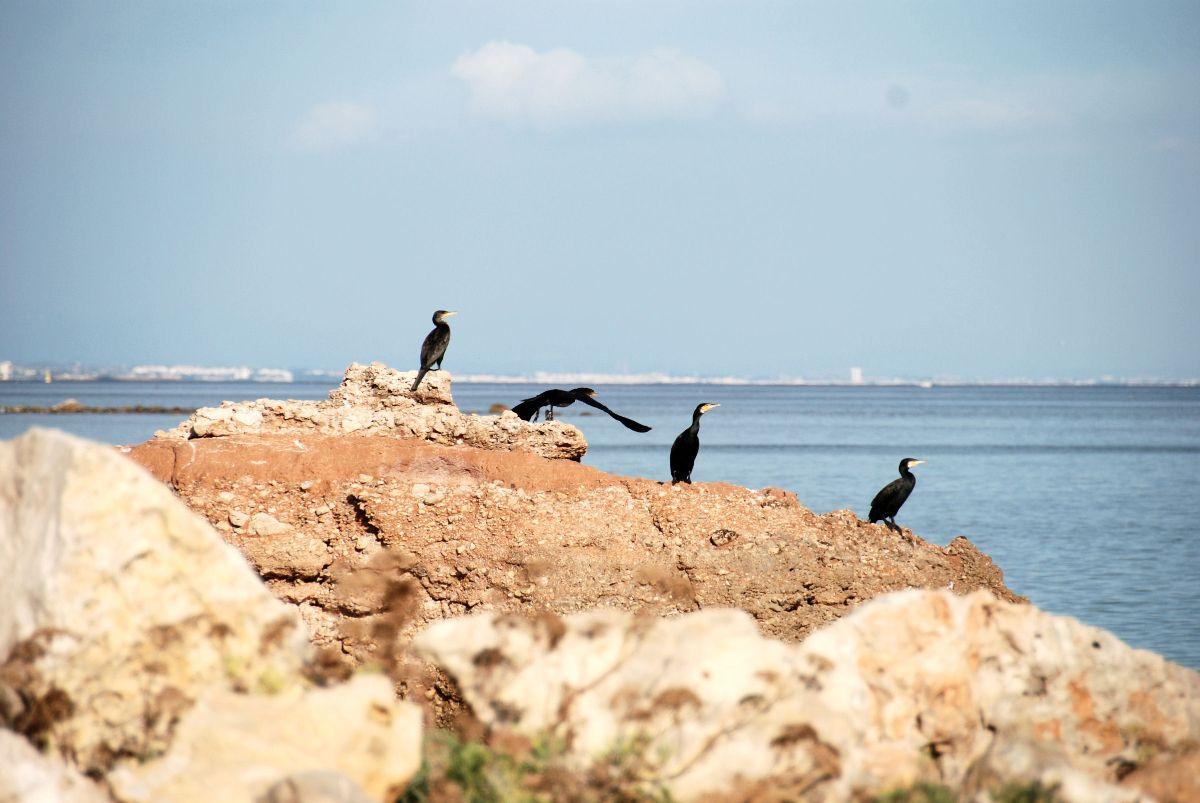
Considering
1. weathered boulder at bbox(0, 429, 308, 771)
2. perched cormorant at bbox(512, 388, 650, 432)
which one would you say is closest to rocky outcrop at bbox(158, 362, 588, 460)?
perched cormorant at bbox(512, 388, 650, 432)

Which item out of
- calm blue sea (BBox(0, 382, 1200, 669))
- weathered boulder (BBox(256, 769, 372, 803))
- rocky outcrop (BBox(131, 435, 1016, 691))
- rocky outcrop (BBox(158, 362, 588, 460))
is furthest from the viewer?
calm blue sea (BBox(0, 382, 1200, 669))

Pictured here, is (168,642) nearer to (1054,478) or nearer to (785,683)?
(785,683)

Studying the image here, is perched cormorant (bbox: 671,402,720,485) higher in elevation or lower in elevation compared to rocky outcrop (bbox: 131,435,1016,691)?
higher

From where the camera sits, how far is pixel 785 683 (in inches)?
210

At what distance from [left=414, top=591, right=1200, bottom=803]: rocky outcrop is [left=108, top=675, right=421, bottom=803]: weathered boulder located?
0.45m

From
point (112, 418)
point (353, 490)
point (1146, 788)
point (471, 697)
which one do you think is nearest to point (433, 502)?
point (353, 490)

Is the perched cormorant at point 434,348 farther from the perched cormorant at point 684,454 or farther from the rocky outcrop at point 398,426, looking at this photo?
the perched cormorant at point 684,454

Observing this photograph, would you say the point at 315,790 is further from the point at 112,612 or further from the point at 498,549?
the point at 498,549

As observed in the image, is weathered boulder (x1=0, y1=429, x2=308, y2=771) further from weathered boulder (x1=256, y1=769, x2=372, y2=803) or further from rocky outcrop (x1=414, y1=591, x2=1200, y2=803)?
rocky outcrop (x1=414, y1=591, x2=1200, y2=803)

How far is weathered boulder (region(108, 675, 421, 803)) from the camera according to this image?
192 inches

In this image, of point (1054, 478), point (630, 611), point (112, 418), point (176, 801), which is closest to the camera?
point (176, 801)

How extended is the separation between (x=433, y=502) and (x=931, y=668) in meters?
4.78

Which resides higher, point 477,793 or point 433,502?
point 433,502

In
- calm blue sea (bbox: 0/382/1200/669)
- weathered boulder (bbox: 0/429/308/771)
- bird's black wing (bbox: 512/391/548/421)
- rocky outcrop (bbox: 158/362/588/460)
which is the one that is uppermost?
bird's black wing (bbox: 512/391/548/421)
